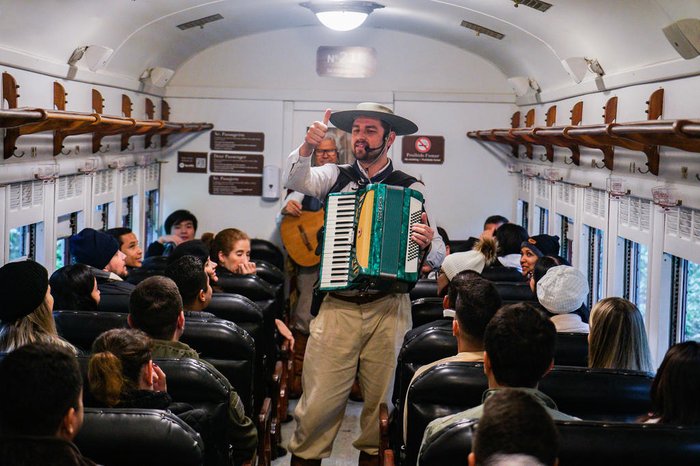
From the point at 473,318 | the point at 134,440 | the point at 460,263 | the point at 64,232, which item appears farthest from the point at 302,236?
the point at 134,440

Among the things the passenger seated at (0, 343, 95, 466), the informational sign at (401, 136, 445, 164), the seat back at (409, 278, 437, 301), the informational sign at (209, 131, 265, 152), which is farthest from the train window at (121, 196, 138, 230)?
the passenger seated at (0, 343, 95, 466)

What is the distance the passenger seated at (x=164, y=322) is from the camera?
359cm

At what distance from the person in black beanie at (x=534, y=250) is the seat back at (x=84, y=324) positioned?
341 centimetres

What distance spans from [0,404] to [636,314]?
8.62 ft

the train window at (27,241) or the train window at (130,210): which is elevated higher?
the train window at (130,210)

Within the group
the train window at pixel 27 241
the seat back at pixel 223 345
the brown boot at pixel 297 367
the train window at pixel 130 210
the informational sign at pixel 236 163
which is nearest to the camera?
the seat back at pixel 223 345

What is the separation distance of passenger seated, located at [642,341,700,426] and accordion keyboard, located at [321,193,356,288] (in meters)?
1.93

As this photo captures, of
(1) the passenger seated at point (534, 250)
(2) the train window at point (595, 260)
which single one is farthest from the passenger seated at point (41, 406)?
(2) the train window at point (595, 260)

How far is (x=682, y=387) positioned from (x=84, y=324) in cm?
261

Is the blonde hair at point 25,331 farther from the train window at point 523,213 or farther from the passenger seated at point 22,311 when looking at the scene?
the train window at point 523,213

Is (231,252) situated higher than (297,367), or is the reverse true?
(231,252)

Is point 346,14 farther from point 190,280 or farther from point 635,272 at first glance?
point 190,280

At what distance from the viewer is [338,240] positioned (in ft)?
15.1

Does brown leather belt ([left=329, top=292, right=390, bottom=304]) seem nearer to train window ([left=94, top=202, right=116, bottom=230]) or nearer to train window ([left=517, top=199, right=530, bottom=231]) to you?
train window ([left=94, top=202, right=116, bottom=230])
